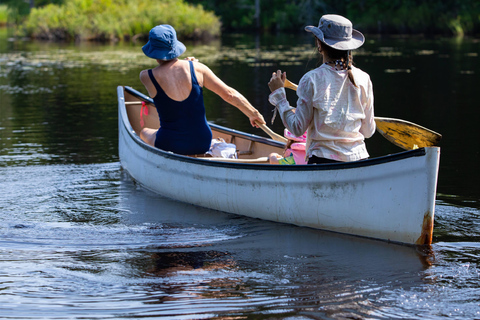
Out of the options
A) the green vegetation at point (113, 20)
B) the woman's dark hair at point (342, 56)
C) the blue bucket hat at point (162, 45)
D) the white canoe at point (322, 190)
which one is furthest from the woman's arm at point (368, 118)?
the green vegetation at point (113, 20)

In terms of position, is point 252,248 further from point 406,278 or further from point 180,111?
point 180,111

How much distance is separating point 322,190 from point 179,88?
146cm

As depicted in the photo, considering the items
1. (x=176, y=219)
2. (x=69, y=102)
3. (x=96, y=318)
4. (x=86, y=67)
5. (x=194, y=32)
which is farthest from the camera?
(x=194, y=32)

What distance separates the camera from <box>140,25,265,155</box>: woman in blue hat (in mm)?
5121

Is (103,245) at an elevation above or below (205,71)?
below

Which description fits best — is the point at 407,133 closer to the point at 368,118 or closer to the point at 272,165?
the point at 368,118

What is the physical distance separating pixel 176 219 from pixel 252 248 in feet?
3.14

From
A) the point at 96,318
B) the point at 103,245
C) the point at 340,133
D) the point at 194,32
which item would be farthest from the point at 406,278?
the point at 194,32

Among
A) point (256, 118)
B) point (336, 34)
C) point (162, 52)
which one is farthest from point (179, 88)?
point (336, 34)

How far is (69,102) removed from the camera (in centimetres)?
1206

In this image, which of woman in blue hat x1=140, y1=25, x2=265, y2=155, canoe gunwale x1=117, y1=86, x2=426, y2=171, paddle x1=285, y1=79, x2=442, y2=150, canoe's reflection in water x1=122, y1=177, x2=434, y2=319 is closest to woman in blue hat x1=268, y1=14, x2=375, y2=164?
canoe gunwale x1=117, y1=86, x2=426, y2=171

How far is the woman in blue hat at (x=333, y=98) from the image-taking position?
403 centimetres

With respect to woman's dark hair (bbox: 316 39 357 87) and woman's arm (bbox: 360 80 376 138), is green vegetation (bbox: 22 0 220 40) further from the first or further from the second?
woman's dark hair (bbox: 316 39 357 87)

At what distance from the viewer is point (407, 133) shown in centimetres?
455
